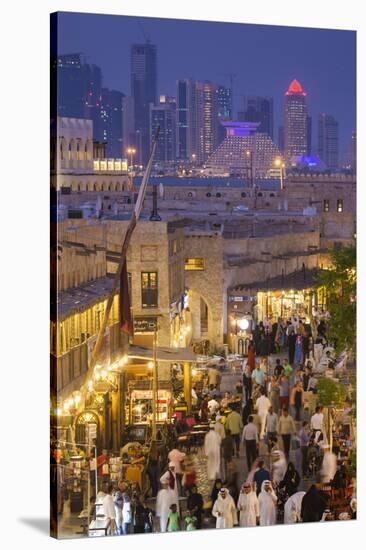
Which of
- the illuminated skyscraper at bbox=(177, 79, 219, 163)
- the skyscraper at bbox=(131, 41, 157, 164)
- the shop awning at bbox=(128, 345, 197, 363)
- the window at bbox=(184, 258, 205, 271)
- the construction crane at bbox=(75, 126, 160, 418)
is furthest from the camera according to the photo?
the window at bbox=(184, 258, 205, 271)

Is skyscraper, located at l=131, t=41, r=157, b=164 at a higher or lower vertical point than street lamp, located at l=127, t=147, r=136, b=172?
higher

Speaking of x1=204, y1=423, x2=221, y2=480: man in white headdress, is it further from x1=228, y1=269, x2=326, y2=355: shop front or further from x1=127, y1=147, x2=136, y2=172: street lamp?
x1=127, y1=147, x2=136, y2=172: street lamp

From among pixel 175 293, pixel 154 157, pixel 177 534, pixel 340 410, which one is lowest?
pixel 177 534

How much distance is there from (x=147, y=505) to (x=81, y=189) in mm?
2764

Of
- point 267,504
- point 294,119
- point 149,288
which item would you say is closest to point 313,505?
point 267,504

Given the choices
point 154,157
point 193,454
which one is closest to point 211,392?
point 193,454

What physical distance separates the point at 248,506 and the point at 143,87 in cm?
379

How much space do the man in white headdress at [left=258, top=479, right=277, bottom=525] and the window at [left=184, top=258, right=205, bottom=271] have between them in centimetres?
198

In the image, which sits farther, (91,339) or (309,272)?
(309,272)

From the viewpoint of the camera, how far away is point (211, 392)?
14.8 metres

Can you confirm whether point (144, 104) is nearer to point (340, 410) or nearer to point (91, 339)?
point (91, 339)

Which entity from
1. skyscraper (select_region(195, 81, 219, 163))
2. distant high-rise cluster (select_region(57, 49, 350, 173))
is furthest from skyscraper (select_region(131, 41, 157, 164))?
skyscraper (select_region(195, 81, 219, 163))

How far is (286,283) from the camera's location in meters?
15.0

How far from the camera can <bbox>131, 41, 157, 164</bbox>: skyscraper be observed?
14188mm
